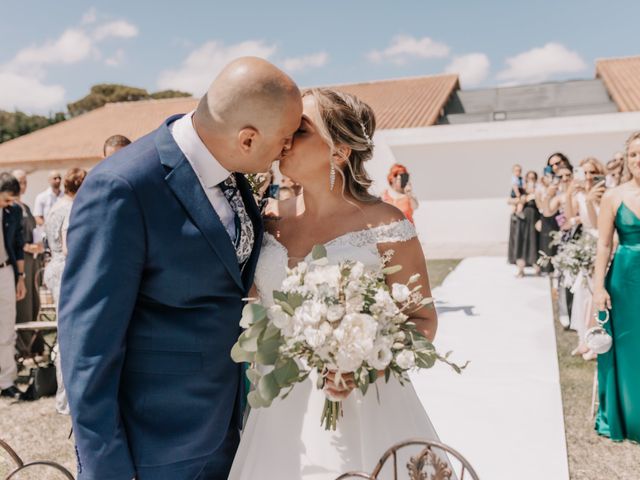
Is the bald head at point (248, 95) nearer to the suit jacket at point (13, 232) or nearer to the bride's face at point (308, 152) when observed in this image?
the bride's face at point (308, 152)

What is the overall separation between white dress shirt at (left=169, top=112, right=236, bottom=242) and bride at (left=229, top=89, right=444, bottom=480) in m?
0.45

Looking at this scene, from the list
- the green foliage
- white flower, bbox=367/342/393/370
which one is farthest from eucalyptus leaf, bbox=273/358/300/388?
the green foliage

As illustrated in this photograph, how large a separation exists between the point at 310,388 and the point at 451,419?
288 cm

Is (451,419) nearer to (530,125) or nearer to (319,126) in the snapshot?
(319,126)

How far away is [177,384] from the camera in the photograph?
1858mm

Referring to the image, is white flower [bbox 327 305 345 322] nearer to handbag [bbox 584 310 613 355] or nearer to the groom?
the groom

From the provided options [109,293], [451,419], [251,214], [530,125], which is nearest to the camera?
[109,293]

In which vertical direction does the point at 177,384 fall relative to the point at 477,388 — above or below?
above

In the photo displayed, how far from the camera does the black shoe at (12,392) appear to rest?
5876mm

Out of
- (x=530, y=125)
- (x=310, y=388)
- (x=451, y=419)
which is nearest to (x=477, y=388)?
(x=451, y=419)

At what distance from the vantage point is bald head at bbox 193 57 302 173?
177 cm

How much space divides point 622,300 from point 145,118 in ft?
84.3

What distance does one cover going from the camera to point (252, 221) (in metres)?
2.19

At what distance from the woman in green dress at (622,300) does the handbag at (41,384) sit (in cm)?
497
